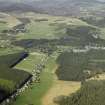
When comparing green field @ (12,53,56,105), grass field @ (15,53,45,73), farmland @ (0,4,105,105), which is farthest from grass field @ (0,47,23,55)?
green field @ (12,53,56,105)

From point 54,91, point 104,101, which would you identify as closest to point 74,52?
point 54,91

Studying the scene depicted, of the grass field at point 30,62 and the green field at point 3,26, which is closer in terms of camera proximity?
the grass field at point 30,62

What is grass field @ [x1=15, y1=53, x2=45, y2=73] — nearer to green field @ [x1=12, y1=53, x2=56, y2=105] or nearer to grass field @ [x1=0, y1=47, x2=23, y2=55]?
green field @ [x1=12, y1=53, x2=56, y2=105]

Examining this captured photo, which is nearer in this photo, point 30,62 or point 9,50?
point 30,62

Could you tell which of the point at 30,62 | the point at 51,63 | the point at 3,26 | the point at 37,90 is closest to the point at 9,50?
the point at 30,62

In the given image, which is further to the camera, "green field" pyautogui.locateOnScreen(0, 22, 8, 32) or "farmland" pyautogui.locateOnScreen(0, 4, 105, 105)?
"green field" pyautogui.locateOnScreen(0, 22, 8, 32)

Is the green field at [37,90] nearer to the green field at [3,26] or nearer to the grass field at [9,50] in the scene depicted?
the grass field at [9,50]

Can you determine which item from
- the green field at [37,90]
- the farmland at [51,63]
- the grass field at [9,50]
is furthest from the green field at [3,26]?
the green field at [37,90]

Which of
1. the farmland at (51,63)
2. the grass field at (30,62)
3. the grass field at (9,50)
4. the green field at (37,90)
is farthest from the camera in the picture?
the grass field at (9,50)

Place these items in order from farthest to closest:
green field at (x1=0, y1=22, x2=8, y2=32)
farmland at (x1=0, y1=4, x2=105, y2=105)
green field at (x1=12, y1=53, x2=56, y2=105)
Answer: green field at (x1=0, y1=22, x2=8, y2=32), farmland at (x1=0, y1=4, x2=105, y2=105), green field at (x1=12, y1=53, x2=56, y2=105)

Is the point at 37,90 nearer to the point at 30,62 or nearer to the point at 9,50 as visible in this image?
the point at 30,62

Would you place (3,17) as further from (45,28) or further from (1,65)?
(1,65)

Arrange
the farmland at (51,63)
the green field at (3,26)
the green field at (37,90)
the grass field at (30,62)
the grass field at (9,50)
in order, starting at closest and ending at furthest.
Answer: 1. the green field at (37,90)
2. the farmland at (51,63)
3. the grass field at (30,62)
4. the grass field at (9,50)
5. the green field at (3,26)
